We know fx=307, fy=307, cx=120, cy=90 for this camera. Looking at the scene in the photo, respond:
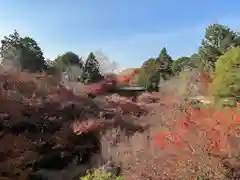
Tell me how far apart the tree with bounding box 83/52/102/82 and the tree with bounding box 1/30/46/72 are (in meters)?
3.79

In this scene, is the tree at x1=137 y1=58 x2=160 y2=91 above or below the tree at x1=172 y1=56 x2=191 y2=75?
below

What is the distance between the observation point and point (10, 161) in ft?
28.2

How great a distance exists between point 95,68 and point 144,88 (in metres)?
5.03

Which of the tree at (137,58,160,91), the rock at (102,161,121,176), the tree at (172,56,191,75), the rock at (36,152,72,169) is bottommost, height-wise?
the rock at (36,152,72,169)

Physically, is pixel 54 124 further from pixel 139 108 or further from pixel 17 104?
pixel 139 108

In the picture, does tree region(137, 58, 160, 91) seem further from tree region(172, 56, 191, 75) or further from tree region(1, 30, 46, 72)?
tree region(1, 30, 46, 72)

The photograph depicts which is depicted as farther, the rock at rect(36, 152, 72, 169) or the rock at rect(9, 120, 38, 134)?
the rock at rect(36, 152, 72, 169)

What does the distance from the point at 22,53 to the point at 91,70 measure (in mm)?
6473

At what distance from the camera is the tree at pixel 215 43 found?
24125 millimetres

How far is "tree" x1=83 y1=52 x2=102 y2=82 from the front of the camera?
2733cm

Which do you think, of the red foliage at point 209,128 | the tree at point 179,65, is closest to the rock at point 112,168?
the red foliage at point 209,128

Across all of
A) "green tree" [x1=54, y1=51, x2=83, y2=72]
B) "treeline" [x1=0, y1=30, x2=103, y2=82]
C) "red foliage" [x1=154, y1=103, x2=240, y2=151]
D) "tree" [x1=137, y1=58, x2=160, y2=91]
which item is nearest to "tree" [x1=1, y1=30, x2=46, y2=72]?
"treeline" [x1=0, y1=30, x2=103, y2=82]

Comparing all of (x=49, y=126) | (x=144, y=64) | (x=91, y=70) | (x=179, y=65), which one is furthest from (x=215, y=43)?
(x=49, y=126)

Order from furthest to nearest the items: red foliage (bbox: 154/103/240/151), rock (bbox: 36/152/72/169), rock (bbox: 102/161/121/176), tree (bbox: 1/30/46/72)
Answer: tree (bbox: 1/30/46/72) < rock (bbox: 36/152/72/169) < rock (bbox: 102/161/121/176) < red foliage (bbox: 154/103/240/151)
